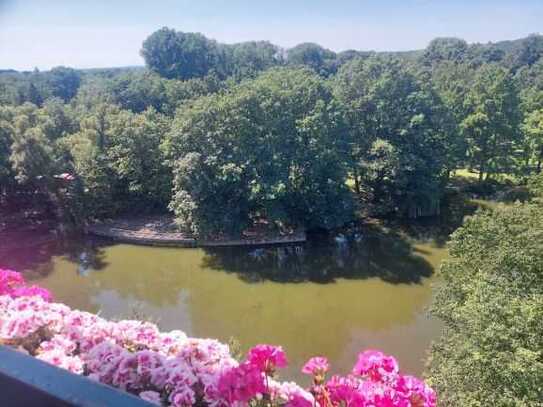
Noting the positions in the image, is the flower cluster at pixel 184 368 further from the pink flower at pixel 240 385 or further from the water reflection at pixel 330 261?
the water reflection at pixel 330 261

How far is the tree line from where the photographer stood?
13.1 m

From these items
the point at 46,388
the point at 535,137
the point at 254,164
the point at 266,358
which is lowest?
the point at 254,164

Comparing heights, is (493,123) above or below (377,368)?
below

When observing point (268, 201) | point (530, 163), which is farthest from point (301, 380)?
point (530, 163)

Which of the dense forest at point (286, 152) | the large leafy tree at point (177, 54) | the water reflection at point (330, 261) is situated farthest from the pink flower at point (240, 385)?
the large leafy tree at point (177, 54)

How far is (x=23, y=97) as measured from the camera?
31.5 m

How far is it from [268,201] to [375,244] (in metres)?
4.00

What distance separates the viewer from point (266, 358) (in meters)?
1.80

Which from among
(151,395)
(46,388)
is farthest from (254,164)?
(46,388)

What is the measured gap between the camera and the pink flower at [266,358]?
1775mm

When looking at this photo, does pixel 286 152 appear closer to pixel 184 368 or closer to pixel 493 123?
pixel 493 123

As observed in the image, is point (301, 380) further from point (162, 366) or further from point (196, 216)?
point (196, 216)

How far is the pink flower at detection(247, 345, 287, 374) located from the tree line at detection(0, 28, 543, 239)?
1058cm

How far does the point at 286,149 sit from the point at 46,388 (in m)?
12.9
